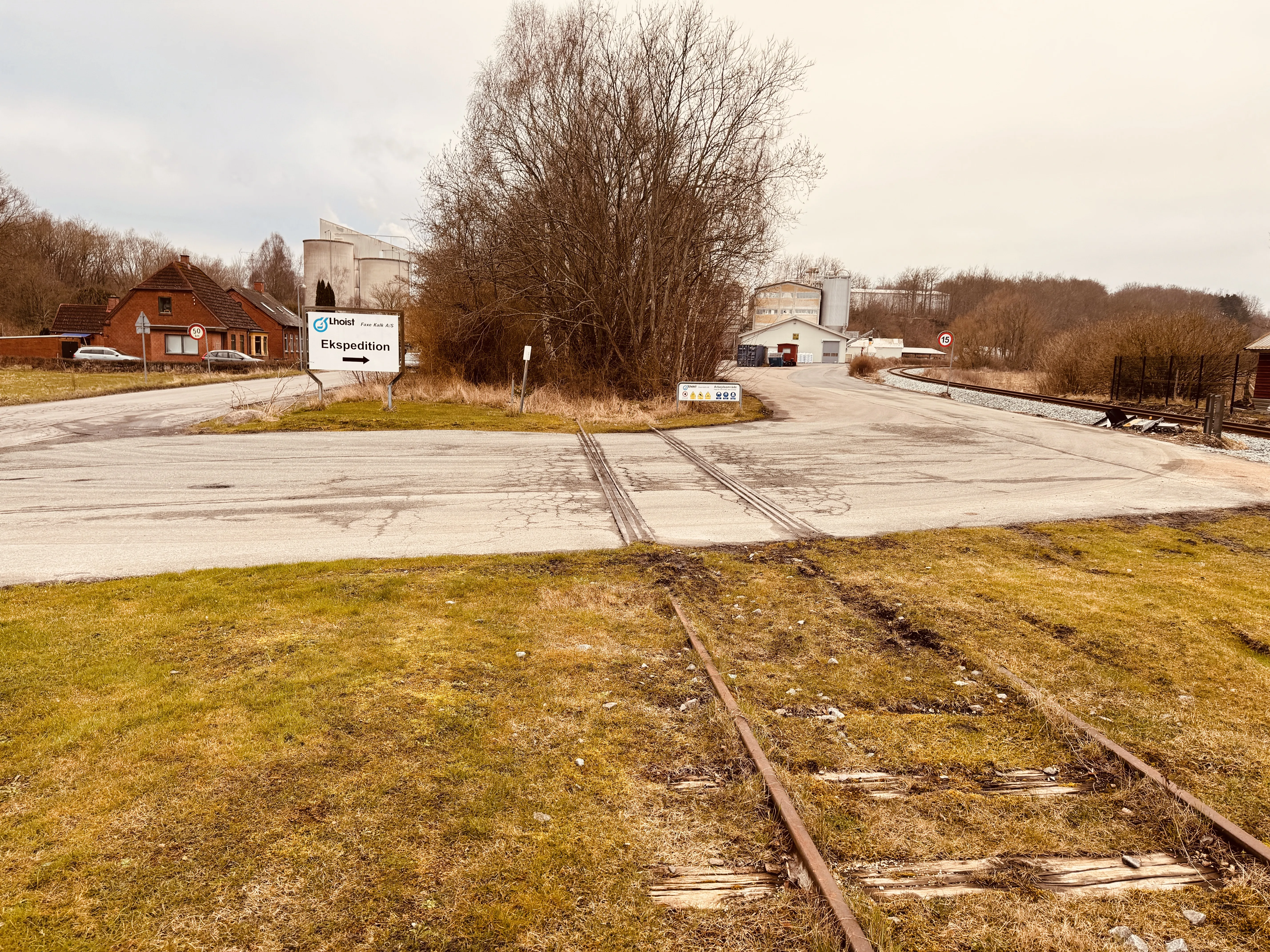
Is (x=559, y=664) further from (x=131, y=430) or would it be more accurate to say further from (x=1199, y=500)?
(x=131, y=430)

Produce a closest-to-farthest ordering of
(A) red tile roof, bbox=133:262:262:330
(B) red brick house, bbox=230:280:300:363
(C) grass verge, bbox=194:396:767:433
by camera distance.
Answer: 1. (C) grass verge, bbox=194:396:767:433
2. (A) red tile roof, bbox=133:262:262:330
3. (B) red brick house, bbox=230:280:300:363

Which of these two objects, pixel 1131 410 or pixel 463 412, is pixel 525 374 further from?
pixel 1131 410

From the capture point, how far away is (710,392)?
2300cm

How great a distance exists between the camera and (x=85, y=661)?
4.93 metres

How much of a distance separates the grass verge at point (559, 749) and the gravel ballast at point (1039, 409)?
12.1 meters

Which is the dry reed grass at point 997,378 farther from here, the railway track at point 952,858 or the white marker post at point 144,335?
the white marker post at point 144,335

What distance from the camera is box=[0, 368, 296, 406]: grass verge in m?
25.9

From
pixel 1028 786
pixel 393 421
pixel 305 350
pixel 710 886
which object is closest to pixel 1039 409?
pixel 393 421

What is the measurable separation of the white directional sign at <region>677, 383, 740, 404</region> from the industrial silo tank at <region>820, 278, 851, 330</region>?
275 feet

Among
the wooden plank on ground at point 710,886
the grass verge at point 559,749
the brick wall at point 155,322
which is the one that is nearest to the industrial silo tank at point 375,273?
the brick wall at point 155,322

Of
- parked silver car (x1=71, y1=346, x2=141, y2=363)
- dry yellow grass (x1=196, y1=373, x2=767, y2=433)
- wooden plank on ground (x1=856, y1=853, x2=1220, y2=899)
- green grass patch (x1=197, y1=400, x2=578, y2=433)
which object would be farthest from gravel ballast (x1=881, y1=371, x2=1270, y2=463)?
parked silver car (x1=71, y1=346, x2=141, y2=363)

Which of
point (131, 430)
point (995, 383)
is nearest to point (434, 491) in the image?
point (131, 430)

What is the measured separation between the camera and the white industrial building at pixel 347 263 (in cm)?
6494

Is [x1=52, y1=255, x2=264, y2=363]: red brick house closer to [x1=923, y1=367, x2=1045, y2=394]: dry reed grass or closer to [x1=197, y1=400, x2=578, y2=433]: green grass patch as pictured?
[x1=197, y1=400, x2=578, y2=433]: green grass patch
